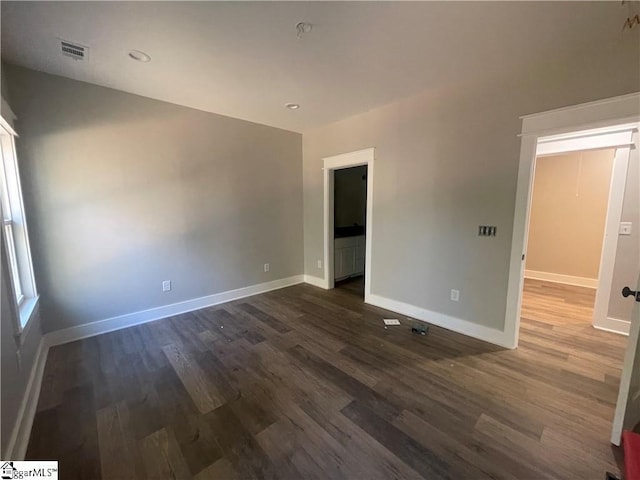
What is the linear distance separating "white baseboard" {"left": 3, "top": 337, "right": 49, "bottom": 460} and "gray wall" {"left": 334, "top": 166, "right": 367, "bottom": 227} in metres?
4.03

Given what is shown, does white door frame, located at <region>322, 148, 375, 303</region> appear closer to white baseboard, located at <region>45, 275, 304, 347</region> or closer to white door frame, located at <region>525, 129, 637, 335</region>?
white baseboard, located at <region>45, 275, 304, 347</region>

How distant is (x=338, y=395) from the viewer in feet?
6.19

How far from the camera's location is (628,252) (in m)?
2.72

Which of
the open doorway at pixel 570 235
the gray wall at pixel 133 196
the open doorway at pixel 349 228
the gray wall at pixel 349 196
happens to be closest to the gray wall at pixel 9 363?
the gray wall at pixel 133 196

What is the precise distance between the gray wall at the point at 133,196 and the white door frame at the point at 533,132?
314 centimetres

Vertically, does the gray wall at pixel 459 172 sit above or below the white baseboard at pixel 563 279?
above

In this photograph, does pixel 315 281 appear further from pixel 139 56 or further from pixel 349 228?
pixel 139 56

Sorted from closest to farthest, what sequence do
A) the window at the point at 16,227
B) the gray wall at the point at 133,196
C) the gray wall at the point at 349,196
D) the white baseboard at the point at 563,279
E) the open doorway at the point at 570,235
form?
1. the window at the point at 16,227
2. the gray wall at the point at 133,196
3. the open doorway at the point at 570,235
4. the white baseboard at the point at 563,279
5. the gray wall at the point at 349,196

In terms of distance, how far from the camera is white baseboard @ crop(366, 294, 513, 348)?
2.56 m

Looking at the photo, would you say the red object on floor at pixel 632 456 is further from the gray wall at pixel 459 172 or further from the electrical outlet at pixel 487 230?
the electrical outlet at pixel 487 230

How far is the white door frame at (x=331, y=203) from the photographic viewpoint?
3.47 m

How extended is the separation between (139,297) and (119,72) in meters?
2.34

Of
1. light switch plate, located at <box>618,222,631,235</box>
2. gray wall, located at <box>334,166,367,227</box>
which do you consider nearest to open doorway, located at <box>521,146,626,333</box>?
light switch plate, located at <box>618,222,631,235</box>

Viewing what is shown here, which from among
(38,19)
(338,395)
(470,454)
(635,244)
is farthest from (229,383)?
(635,244)
